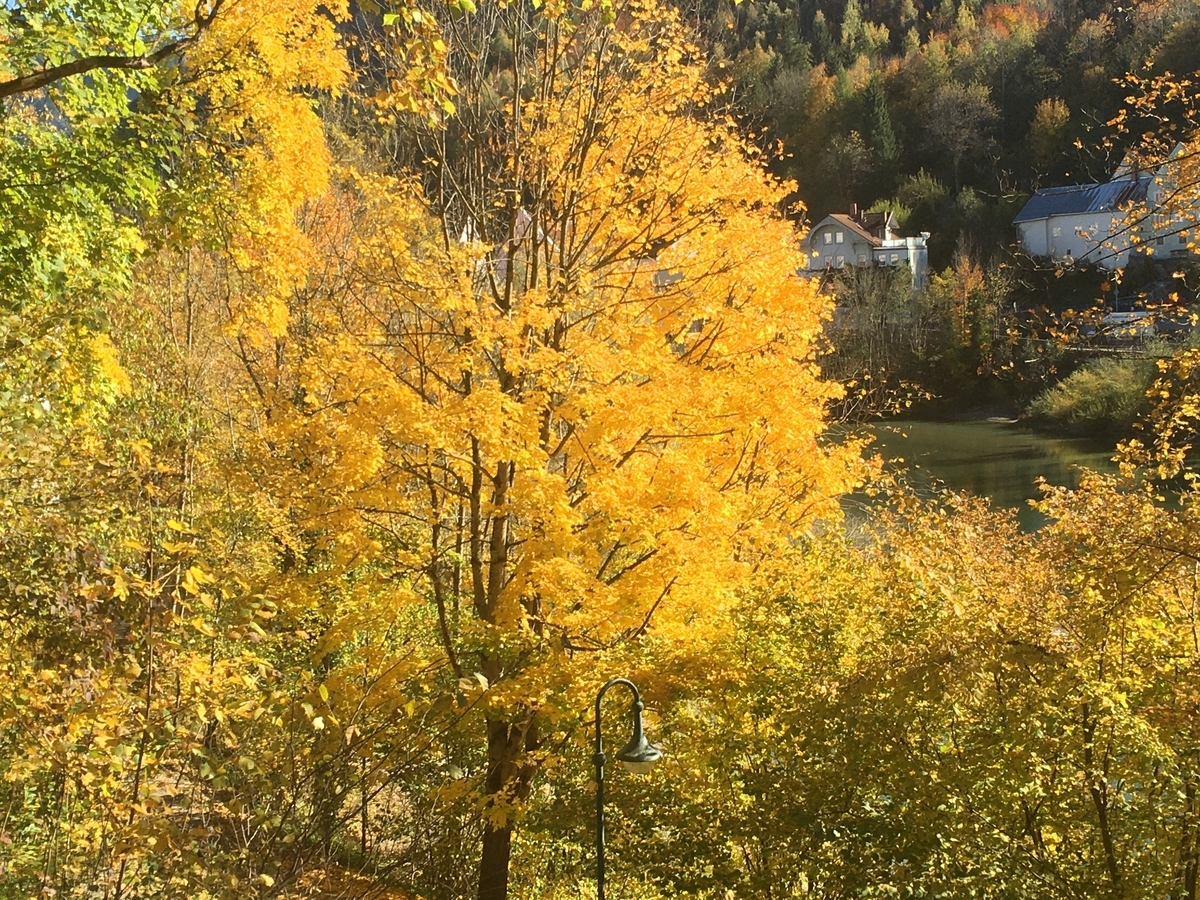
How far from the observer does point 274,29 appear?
707cm

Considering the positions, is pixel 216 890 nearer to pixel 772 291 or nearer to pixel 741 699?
pixel 741 699

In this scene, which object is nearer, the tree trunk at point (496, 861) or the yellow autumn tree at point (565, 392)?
the yellow autumn tree at point (565, 392)

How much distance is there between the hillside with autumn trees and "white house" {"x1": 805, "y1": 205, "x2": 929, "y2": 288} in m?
49.6

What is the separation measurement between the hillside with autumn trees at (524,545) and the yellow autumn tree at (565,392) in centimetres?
4

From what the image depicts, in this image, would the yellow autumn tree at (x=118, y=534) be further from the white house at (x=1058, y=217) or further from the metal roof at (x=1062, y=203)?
the metal roof at (x=1062, y=203)

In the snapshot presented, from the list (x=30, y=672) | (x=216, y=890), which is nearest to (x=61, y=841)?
(x=30, y=672)

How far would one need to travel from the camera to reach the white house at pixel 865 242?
5588 cm

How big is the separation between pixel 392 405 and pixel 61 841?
339cm

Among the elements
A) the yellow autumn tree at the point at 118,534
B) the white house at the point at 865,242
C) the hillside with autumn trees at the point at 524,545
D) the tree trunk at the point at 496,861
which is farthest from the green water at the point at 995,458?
the yellow autumn tree at the point at 118,534

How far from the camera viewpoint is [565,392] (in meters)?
7.20

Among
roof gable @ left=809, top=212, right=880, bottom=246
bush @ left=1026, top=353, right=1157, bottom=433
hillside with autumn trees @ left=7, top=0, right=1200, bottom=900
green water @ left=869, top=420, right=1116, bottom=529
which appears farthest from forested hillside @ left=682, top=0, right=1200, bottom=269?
hillside with autumn trees @ left=7, top=0, right=1200, bottom=900

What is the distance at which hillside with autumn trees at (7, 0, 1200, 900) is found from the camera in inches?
182

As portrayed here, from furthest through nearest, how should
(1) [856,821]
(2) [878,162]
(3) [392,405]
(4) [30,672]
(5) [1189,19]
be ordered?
(2) [878,162] → (5) [1189,19] → (3) [392,405] → (1) [856,821] → (4) [30,672]

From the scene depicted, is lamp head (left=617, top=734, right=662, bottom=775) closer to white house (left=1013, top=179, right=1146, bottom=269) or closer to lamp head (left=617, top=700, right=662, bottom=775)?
lamp head (left=617, top=700, right=662, bottom=775)
